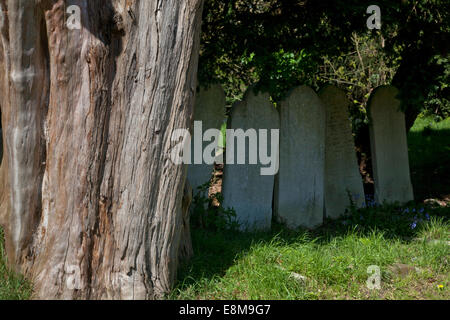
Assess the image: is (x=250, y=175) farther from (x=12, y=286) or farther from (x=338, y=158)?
(x=12, y=286)

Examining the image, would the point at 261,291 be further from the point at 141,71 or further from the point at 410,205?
the point at 410,205

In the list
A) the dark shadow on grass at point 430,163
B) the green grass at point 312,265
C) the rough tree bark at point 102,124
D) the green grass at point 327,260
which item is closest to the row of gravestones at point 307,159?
the green grass at point 327,260

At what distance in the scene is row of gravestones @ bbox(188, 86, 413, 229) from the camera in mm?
4555

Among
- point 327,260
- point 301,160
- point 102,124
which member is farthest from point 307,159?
point 102,124

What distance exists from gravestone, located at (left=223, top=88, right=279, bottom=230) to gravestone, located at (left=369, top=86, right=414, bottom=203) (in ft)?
3.94

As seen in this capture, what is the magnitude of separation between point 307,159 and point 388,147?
101cm

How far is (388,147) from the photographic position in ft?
17.5

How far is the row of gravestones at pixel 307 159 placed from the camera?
4.55 meters

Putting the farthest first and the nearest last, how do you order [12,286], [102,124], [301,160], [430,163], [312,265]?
[430,163]
[301,160]
[312,265]
[12,286]
[102,124]

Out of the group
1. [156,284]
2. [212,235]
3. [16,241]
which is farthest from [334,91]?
[16,241]

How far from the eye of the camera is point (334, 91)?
5.08 metres

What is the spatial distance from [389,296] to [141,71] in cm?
210

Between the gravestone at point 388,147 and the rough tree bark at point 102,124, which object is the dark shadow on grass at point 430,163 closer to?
the gravestone at point 388,147

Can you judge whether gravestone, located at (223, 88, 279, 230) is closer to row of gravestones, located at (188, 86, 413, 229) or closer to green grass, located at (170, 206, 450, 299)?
row of gravestones, located at (188, 86, 413, 229)
